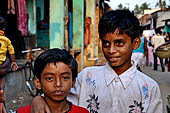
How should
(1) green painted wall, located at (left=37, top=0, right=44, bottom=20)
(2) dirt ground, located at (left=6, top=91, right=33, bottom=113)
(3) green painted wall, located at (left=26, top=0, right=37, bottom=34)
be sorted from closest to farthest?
(2) dirt ground, located at (left=6, top=91, right=33, bottom=113) < (3) green painted wall, located at (left=26, top=0, right=37, bottom=34) < (1) green painted wall, located at (left=37, top=0, right=44, bottom=20)

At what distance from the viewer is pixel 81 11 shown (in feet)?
24.1

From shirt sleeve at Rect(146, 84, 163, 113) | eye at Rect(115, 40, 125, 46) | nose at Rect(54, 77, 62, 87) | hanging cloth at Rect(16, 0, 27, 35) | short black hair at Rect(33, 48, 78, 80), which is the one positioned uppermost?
hanging cloth at Rect(16, 0, 27, 35)

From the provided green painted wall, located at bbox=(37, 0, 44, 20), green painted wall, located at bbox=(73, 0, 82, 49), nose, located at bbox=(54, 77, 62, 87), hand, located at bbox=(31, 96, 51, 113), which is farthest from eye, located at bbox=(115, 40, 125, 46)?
green painted wall, located at bbox=(37, 0, 44, 20)

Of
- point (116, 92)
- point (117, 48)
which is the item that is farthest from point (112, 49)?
point (116, 92)

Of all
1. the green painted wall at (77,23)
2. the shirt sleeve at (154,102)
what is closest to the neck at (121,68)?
the shirt sleeve at (154,102)

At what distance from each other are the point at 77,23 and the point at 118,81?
5.88 metres

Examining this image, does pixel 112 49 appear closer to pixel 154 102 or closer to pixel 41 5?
pixel 154 102

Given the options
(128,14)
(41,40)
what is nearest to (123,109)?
(128,14)

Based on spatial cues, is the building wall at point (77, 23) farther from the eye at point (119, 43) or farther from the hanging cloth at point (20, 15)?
the eye at point (119, 43)

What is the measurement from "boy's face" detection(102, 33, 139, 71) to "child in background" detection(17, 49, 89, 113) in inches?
10.7

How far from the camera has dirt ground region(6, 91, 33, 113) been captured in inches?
174

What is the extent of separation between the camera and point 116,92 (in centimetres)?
166

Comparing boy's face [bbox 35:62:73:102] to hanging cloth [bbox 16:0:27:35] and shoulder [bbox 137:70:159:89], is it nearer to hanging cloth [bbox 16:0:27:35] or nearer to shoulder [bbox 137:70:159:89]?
→ shoulder [bbox 137:70:159:89]

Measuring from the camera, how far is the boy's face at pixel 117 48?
160 cm
